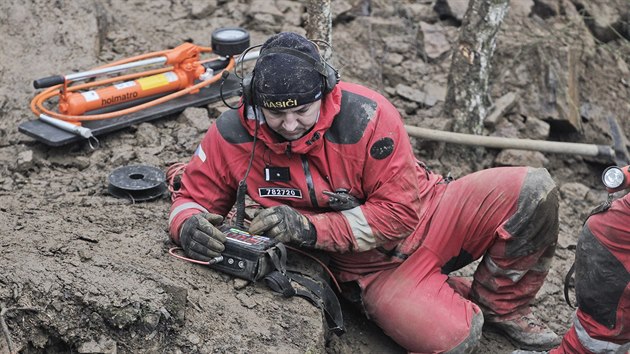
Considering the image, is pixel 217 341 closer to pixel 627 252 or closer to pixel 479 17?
pixel 627 252

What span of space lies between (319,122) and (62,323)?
4.82ft

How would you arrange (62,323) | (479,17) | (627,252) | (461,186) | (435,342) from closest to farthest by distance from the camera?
(62,323) < (627,252) < (435,342) < (461,186) < (479,17)

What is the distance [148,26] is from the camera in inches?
286

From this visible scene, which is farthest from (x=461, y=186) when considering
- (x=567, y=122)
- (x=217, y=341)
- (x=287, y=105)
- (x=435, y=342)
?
(x=567, y=122)

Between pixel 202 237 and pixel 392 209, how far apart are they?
93 centimetres

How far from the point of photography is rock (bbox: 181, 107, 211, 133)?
242 inches

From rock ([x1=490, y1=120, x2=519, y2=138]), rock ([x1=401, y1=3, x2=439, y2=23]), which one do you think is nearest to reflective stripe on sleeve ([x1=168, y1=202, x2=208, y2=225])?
rock ([x1=490, y1=120, x2=519, y2=138])

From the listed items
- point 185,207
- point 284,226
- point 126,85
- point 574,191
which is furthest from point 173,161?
point 574,191

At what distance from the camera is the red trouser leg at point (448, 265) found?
14.5 feet

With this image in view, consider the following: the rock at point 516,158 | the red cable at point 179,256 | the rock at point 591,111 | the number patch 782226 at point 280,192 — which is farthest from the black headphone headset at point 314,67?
the rock at point 591,111

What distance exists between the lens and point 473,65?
6.43m

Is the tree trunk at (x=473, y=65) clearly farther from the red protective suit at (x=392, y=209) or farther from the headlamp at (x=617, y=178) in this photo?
the headlamp at (x=617, y=178)

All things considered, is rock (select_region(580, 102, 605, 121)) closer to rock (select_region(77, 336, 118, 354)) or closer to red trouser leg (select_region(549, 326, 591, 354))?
red trouser leg (select_region(549, 326, 591, 354))

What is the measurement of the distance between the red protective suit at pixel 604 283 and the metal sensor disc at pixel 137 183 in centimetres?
248
